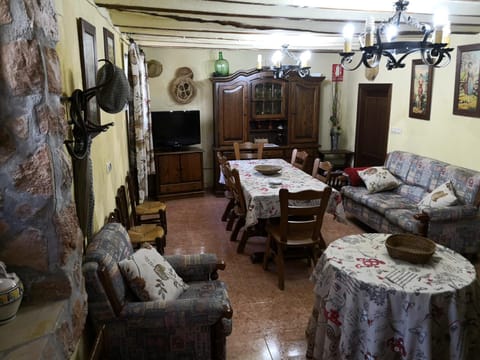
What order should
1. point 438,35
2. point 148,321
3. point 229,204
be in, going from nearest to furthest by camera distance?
1. point 148,321
2. point 438,35
3. point 229,204

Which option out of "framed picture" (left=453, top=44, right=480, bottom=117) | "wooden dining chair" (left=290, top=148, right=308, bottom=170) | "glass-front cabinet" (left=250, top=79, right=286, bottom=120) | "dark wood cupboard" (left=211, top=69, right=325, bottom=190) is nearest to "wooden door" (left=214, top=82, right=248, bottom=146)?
"dark wood cupboard" (left=211, top=69, right=325, bottom=190)

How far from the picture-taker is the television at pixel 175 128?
5.96 meters

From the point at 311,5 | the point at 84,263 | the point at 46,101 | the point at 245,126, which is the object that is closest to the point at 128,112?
the point at 245,126

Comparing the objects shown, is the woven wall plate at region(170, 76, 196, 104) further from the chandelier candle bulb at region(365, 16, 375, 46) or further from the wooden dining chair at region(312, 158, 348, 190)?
the chandelier candle bulb at region(365, 16, 375, 46)

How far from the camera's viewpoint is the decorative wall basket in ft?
20.3

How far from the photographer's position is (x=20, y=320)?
1.40 m

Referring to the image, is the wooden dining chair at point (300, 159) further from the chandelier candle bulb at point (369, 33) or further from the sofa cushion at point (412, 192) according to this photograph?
the chandelier candle bulb at point (369, 33)

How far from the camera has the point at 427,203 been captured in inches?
157

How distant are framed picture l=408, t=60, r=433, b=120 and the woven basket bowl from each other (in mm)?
2960

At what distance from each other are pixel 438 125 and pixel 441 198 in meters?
1.21

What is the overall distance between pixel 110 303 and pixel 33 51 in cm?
130

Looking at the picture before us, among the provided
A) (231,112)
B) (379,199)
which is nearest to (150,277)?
(379,199)

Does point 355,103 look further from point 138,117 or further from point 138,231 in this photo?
point 138,231

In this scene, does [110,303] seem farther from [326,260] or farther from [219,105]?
[219,105]
